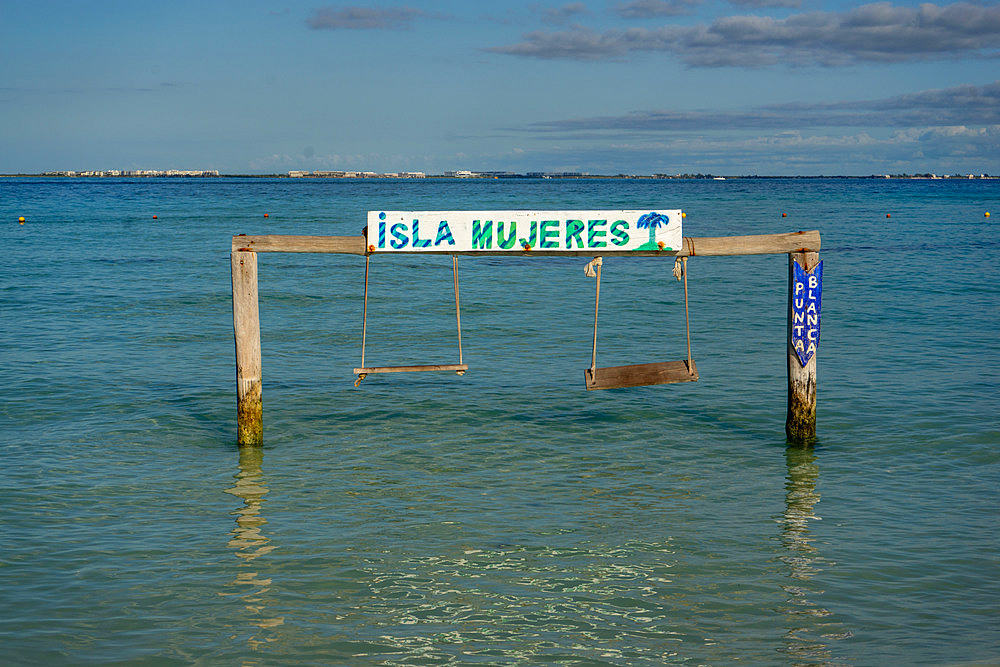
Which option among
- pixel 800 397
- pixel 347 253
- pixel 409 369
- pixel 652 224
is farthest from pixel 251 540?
pixel 800 397

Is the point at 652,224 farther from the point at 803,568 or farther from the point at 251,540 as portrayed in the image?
the point at 251,540

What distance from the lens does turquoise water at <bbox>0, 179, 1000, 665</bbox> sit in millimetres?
6477

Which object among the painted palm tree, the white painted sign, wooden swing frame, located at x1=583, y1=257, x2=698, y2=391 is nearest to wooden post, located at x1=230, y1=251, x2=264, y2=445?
the white painted sign

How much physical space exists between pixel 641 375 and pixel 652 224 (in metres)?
1.63

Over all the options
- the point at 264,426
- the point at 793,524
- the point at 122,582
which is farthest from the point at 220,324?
the point at 793,524

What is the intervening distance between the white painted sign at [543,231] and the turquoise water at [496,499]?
2.53 m

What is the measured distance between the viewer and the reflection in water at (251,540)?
6695 millimetres

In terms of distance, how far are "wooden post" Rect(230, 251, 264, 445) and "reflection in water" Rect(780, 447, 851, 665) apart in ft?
19.4

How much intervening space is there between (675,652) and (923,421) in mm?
7249

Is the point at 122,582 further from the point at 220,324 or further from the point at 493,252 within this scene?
the point at 220,324

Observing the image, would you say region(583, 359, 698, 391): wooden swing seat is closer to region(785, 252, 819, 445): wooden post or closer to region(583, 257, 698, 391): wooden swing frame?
region(583, 257, 698, 391): wooden swing frame

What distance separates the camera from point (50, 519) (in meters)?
8.55

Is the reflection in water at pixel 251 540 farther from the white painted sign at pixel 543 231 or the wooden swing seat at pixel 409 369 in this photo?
the white painted sign at pixel 543 231

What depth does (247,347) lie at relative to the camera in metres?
10.2
